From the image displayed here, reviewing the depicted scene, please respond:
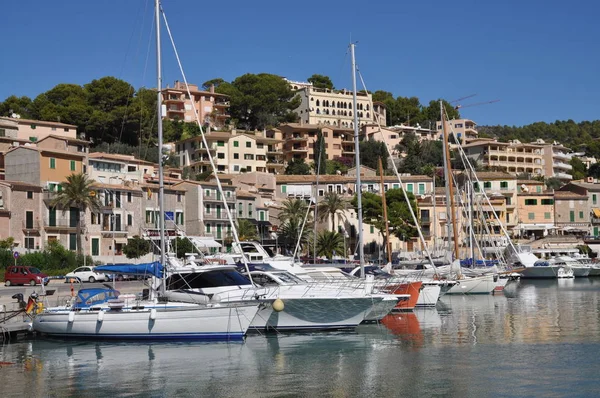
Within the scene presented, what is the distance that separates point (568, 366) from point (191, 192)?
181 ft

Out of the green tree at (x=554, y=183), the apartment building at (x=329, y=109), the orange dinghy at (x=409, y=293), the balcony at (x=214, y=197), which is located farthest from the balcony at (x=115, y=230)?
the apartment building at (x=329, y=109)

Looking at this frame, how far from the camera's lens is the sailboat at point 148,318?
98.0 feet

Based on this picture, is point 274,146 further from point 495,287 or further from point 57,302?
point 57,302

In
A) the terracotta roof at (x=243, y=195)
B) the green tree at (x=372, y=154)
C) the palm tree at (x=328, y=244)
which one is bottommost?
the palm tree at (x=328, y=244)

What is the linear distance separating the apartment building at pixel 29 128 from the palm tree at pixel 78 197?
83.6 ft

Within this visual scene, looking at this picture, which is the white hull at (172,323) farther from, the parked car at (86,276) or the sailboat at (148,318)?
the parked car at (86,276)

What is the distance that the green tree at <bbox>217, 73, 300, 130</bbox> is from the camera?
136 metres

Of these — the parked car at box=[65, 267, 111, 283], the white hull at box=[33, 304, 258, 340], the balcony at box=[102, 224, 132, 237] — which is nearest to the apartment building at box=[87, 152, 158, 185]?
the balcony at box=[102, 224, 132, 237]

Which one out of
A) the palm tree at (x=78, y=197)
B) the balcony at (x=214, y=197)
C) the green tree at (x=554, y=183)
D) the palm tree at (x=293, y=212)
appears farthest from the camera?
the green tree at (x=554, y=183)

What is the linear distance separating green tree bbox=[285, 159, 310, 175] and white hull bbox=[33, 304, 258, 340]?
278ft

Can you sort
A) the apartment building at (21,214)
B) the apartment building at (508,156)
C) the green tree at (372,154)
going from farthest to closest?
the apartment building at (508,156), the green tree at (372,154), the apartment building at (21,214)

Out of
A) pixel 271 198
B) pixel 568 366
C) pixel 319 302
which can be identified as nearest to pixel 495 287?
pixel 319 302

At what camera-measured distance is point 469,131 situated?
521 ft

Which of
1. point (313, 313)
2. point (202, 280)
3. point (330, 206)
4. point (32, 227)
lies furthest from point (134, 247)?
point (313, 313)
